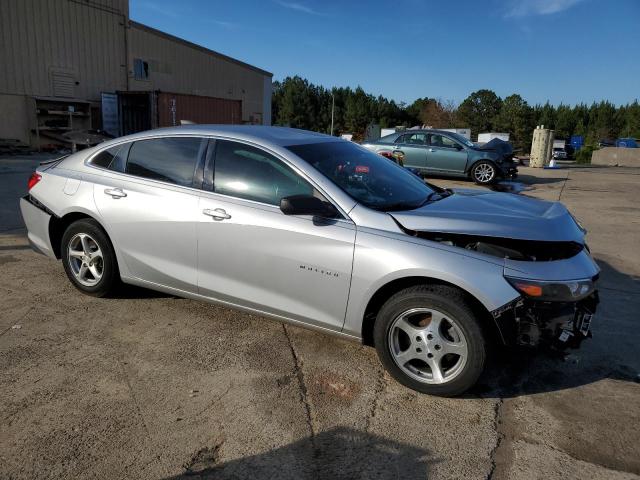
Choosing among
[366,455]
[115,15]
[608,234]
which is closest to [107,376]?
[366,455]

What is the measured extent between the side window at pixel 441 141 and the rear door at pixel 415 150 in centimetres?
24

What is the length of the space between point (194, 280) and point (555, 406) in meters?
2.59

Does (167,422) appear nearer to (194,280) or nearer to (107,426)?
(107,426)

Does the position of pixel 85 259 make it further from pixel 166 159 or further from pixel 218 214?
pixel 218 214

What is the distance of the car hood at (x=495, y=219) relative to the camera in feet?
9.87

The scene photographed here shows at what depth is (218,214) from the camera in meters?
3.53

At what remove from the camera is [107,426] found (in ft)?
8.76

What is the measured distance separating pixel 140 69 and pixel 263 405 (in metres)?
27.4

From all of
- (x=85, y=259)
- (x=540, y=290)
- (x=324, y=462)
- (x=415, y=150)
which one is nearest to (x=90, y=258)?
(x=85, y=259)

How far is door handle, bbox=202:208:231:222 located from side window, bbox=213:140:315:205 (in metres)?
0.15

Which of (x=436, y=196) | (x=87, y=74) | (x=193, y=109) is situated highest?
(x=87, y=74)

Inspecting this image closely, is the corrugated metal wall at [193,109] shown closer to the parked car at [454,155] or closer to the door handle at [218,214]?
the parked car at [454,155]

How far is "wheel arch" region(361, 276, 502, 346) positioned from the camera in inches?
113

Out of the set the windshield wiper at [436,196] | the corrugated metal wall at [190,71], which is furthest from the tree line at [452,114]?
the windshield wiper at [436,196]
